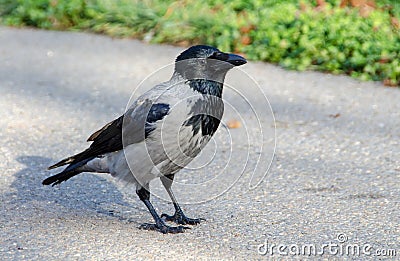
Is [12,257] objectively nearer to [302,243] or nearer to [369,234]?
[302,243]

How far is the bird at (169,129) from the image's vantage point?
453cm

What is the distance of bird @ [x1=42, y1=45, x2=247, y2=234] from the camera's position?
4531 mm

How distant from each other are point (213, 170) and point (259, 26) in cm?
341

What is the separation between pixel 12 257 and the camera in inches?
172

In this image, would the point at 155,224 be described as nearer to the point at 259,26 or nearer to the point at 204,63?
the point at 204,63

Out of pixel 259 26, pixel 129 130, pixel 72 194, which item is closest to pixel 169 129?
pixel 129 130

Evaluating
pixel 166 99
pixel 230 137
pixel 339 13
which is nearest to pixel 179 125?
pixel 166 99

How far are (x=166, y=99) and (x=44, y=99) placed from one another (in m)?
3.40

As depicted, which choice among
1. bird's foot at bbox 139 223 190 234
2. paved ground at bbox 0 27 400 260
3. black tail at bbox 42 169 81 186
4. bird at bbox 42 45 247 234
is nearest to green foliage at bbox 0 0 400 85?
paved ground at bbox 0 27 400 260

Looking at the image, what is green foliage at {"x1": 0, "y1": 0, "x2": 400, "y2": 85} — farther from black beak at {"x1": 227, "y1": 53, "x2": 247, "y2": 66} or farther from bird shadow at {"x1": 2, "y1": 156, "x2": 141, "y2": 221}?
black beak at {"x1": 227, "y1": 53, "x2": 247, "y2": 66}

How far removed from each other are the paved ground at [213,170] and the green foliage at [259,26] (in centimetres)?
21

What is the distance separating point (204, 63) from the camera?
184 inches

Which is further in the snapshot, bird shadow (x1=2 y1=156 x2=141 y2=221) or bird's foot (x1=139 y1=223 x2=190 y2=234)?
bird shadow (x1=2 y1=156 x2=141 y2=221)

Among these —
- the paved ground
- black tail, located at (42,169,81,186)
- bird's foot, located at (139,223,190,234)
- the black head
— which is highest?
the black head
